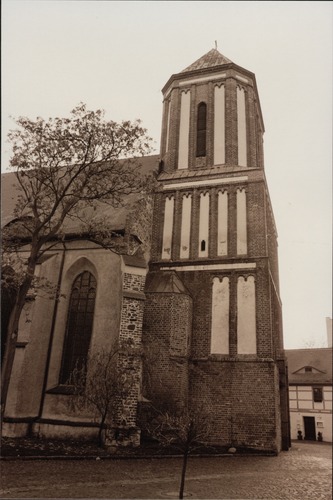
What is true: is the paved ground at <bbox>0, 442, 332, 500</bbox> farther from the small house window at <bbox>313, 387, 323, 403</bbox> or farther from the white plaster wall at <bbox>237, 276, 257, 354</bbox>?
the small house window at <bbox>313, 387, 323, 403</bbox>

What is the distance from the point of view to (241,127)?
65.2 feet

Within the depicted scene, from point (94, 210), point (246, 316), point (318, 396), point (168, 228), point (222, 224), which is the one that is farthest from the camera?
point (318, 396)

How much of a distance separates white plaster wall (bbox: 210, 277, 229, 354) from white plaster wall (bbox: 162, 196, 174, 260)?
256cm

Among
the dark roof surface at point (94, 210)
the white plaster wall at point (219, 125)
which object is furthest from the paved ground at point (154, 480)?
the white plaster wall at point (219, 125)

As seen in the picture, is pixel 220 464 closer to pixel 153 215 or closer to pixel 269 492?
pixel 269 492

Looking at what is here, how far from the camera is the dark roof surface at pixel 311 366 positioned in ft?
100

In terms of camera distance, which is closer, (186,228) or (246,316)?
(246,316)

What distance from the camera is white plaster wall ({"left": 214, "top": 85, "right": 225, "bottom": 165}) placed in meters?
19.3

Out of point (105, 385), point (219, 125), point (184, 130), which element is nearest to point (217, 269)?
point (105, 385)

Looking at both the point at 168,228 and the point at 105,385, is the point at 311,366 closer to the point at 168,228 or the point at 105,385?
the point at 168,228

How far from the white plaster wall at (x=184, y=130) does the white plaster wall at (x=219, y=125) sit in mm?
1424

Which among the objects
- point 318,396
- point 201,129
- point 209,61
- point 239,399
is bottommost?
point 239,399

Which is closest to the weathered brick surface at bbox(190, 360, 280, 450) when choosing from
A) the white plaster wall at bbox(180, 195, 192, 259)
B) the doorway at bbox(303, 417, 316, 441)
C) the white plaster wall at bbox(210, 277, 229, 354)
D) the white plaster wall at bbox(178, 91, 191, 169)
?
the white plaster wall at bbox(210, 277, 229, 354)

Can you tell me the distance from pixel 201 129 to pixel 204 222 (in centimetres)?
558
